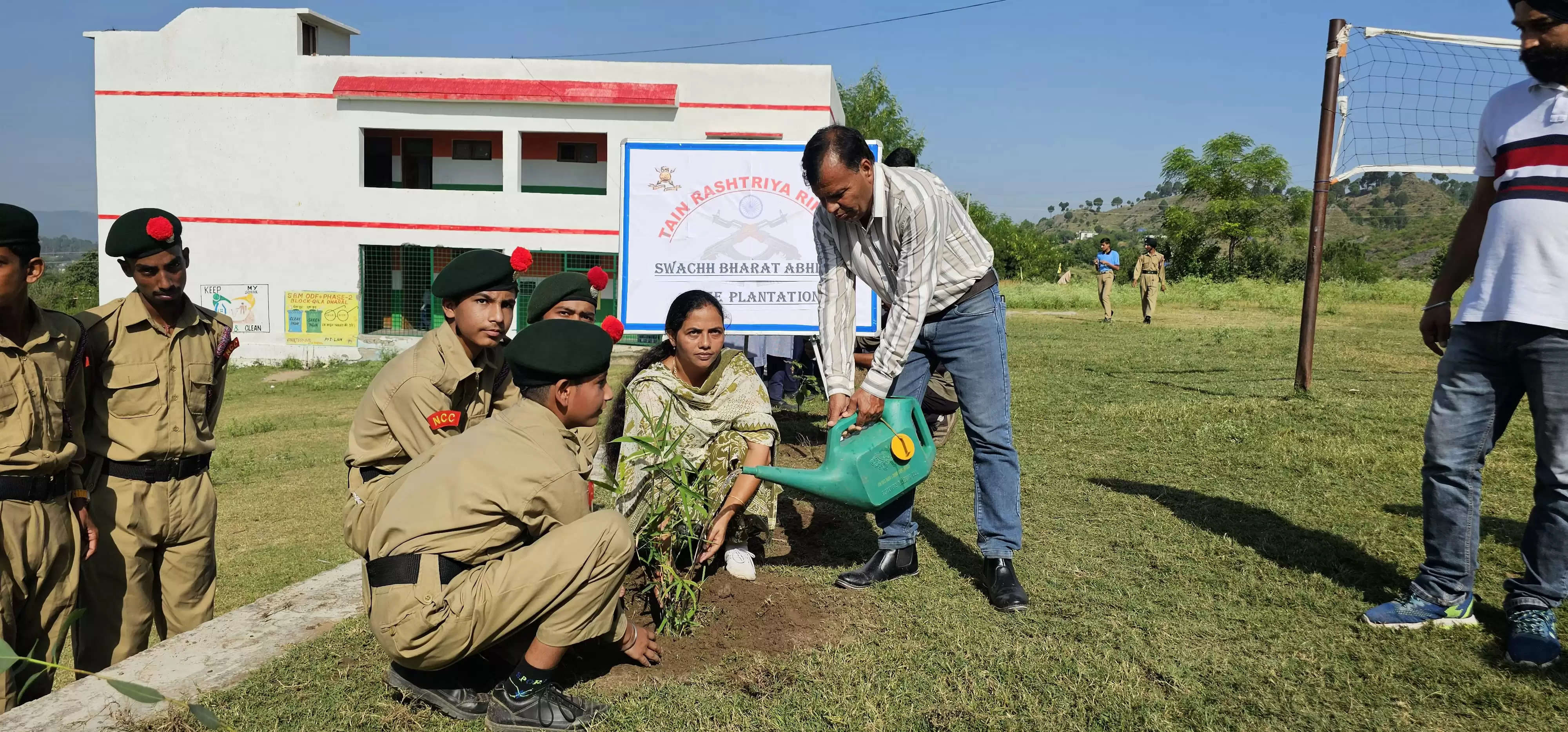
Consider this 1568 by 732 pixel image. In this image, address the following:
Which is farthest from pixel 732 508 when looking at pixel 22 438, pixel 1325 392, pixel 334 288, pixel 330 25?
pixel 330 25

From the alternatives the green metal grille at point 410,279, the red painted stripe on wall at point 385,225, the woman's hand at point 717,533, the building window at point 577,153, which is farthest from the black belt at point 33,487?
the building window at point 577,153

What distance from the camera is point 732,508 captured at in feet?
12.0

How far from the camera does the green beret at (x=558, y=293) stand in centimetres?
396

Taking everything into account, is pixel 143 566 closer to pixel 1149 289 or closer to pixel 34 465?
pixel 34 465

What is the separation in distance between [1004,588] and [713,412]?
4.41 ft

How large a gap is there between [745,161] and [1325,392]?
572 centimetres

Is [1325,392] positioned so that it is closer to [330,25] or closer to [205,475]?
[205,475]

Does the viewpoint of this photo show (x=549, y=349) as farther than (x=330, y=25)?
No

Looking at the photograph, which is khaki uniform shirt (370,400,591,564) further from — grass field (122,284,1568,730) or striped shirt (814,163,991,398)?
striped shirt (814,163,991,398)

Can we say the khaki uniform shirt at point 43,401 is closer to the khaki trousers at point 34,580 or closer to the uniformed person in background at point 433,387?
the khaki trousers at point 34,580

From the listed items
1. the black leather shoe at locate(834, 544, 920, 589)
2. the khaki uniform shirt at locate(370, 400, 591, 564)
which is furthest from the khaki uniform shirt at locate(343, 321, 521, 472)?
the black leather shoe at locate(834, 544, 920, 589)

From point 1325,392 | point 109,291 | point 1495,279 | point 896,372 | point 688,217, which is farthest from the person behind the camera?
point 109,291

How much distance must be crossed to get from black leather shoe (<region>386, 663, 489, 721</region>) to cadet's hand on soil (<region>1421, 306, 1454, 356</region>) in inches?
133

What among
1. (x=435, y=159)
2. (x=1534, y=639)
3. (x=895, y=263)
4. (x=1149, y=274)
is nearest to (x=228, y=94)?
(x=435, y=159)
